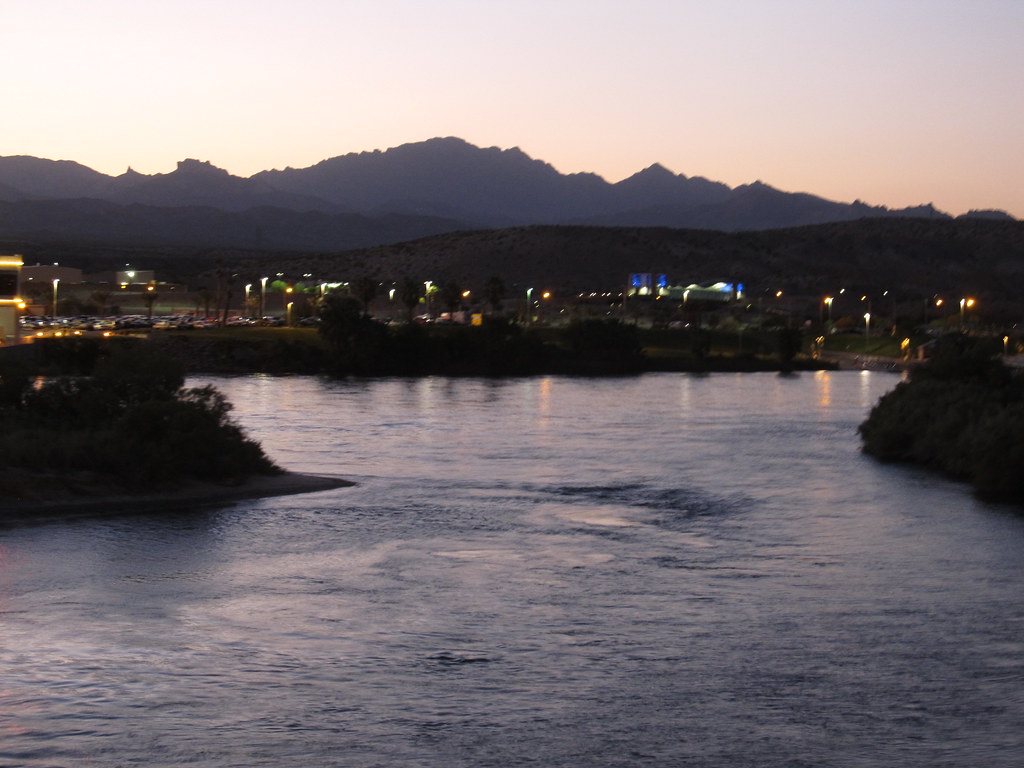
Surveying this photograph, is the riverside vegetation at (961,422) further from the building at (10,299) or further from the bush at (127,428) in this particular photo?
the building at (10,299)

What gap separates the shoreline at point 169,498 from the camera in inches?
960

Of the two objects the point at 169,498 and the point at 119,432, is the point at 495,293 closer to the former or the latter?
the point at 119,432

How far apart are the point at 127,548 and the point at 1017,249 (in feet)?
472

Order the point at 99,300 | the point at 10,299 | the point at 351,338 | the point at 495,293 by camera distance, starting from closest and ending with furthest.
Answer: the point at 10,299, the point at 351,338, the point at 495,293, the point at 99,300

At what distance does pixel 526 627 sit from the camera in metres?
16.8

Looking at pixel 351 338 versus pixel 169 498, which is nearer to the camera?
pixel 169 498

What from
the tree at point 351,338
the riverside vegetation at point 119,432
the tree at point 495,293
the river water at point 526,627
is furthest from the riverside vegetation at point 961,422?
the tree at point 495,293

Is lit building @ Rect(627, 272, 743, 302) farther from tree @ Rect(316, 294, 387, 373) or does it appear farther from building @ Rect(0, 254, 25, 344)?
building @ Rect(0, 254, 25, 344)

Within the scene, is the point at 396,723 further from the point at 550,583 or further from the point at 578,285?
the point at 578,285

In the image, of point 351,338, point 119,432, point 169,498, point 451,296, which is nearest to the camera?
point 169,498

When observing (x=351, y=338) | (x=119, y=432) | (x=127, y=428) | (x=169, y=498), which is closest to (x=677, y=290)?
(x=351, y=338)

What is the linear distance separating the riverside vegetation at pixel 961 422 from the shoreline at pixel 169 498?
49.4 ft

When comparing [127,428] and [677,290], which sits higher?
[677,290]

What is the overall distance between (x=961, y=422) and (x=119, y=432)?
2241cm
